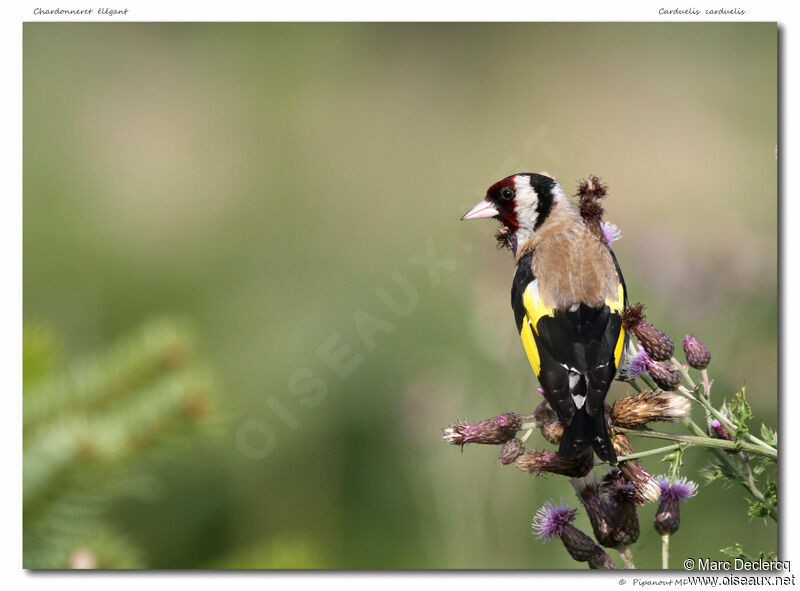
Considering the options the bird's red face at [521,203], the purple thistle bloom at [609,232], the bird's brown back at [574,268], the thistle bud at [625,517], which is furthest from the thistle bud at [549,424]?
the bird's red face at [521,203]

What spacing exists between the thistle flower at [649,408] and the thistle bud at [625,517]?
13cm

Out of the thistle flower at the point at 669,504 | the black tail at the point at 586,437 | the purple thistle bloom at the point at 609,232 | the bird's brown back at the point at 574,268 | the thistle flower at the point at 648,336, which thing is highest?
the purple thistle bloom at the point at 609,232

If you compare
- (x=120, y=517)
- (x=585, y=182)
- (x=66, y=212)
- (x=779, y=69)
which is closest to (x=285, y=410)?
(x=120, y=517)

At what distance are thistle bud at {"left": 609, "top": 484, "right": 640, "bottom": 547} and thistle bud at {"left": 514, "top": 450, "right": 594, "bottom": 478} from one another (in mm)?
73

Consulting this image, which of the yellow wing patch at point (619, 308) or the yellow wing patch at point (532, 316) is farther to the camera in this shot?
the yellow wing patch at point (532, 316)

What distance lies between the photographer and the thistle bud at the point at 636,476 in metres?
1.47

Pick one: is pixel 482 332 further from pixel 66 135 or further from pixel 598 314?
pixel 66 135

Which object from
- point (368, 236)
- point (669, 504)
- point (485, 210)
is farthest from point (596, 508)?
point (368, 236)

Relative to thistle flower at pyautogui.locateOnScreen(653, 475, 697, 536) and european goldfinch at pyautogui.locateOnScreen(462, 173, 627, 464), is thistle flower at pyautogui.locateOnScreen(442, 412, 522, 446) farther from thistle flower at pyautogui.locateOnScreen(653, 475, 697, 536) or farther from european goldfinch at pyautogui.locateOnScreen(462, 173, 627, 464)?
thistle flower at pyautogui.locateOnScreen(653, 475, 697, 536)

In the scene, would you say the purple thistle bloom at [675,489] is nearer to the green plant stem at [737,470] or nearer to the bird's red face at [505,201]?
the green plant stem at [737,470]

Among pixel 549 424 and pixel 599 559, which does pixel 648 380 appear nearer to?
pixel 549 424

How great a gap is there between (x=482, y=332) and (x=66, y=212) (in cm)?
182

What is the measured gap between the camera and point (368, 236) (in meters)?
3.76

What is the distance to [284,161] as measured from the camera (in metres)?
4.03
